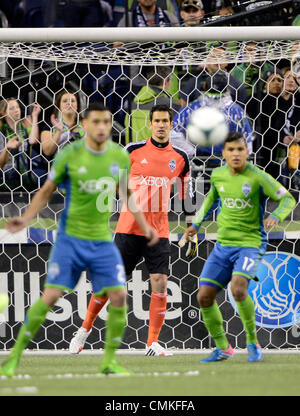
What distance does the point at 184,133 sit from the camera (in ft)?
26.0

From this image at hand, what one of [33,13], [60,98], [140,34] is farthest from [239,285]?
[33,13]

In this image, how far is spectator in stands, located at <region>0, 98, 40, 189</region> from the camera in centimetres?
767

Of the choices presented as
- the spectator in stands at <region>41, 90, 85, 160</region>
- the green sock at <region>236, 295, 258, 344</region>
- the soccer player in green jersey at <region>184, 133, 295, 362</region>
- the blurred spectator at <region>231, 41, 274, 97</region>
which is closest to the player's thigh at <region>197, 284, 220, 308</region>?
the soccer player in green jersey at <region>184, 133, 295, 362</region>

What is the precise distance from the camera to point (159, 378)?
198 inches

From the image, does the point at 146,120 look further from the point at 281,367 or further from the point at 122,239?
the point at 281,367

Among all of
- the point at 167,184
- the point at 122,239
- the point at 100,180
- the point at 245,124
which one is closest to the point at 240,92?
the point at 245,124

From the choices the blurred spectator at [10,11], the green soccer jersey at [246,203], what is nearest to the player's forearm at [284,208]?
the green soccer jersey at [246,203]

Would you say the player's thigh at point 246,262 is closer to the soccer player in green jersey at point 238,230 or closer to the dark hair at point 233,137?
the soccer player in green jersey at point 238,230

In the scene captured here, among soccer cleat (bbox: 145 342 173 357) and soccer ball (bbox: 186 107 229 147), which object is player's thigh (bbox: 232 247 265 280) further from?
soccer cleat (bbox: 145 342 173 357)

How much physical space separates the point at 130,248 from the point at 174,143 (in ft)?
4.52

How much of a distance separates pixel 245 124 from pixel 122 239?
1718mm

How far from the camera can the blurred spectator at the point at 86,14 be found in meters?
9.98

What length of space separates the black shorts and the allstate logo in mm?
953

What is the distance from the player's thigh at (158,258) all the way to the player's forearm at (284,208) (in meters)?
1.10
